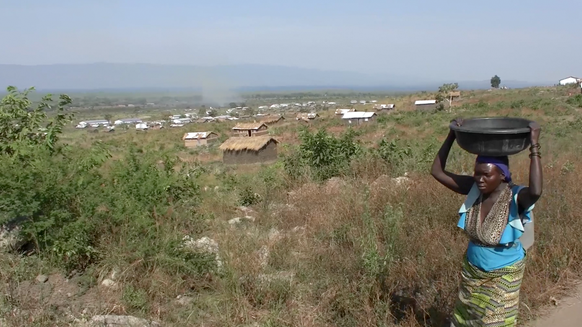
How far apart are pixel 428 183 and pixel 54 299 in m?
4.27

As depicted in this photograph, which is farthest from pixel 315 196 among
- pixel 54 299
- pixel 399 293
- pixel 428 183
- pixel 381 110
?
pixel 381 110

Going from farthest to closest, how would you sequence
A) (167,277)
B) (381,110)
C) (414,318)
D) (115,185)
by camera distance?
(381,110) → (115,185) → (167,277) → (414,318)

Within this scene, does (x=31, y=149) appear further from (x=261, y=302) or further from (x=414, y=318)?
(x=414, y=318)

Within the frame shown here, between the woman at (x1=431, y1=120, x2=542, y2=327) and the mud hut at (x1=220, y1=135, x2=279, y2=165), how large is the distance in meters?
22.9

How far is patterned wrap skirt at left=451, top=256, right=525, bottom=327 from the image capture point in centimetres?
219

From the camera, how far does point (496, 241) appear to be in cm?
215

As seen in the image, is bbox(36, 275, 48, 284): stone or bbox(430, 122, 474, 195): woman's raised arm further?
bbox(36, 275, 48, 284): stone

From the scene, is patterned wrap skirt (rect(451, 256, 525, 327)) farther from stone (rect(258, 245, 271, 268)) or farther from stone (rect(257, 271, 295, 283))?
stone (rect(258, 245, 271, 268))

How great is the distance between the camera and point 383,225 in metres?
4.15

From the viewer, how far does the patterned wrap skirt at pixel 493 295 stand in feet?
7.18

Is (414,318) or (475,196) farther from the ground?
(475,196)

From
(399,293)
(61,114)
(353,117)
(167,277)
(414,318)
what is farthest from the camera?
(353,117)

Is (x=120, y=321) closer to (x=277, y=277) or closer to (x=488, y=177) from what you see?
(x=277, y=277)

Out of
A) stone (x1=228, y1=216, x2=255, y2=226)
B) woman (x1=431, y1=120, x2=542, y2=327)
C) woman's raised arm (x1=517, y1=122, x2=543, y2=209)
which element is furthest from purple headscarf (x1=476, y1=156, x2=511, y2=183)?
stone (x1=228, y1=216, x2=255, y2=226)
